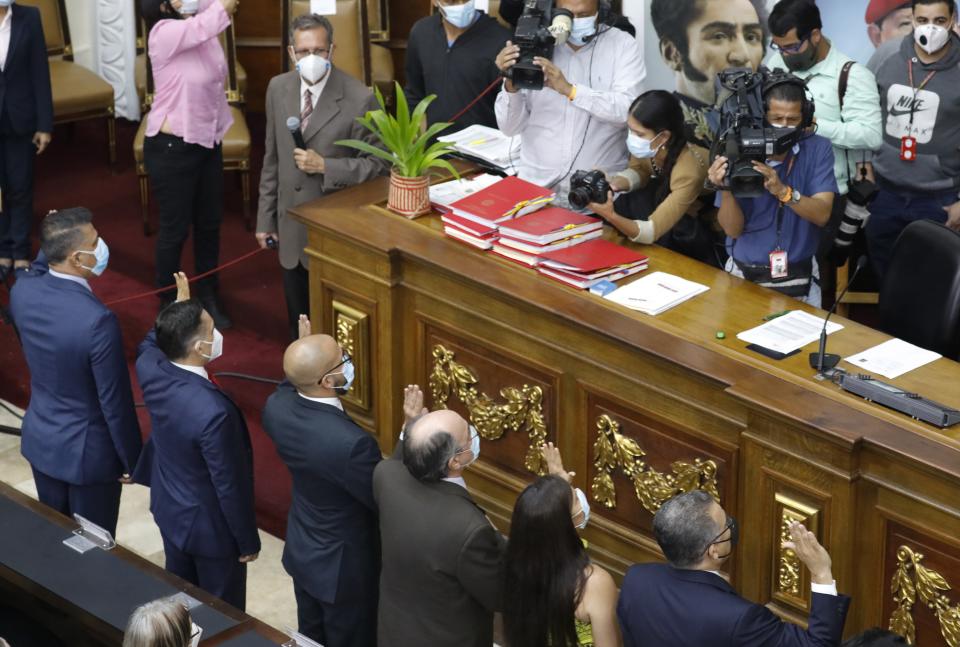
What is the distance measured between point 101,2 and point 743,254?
5.00m

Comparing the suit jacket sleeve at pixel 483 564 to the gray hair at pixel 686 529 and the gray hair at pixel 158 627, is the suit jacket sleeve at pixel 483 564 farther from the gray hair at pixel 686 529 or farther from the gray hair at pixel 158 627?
the gray hair at pixel 158 627

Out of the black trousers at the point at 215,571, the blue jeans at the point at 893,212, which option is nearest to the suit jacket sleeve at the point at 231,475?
the black trousers at the point at 215,571

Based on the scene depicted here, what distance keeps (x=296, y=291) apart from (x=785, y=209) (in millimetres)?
2018

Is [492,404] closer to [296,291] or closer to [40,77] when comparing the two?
[296,291]

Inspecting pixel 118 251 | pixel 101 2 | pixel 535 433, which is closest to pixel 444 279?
pixel 535 433

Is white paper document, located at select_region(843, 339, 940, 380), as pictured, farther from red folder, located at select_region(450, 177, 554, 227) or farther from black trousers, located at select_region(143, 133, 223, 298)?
black trousers, located at select_region(143, 133, 223, 298)

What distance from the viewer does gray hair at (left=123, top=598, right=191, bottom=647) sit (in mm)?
3219

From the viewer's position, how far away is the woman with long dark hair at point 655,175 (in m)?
4.84

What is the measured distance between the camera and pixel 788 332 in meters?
4.45

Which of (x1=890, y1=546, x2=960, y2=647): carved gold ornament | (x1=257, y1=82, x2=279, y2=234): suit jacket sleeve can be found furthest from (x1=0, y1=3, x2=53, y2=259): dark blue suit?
(x1=890, y1=546, x2=960, y2=647): carved gold ornament

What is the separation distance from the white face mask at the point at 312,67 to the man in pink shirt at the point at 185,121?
0.77 m

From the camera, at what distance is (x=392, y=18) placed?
8.36 m

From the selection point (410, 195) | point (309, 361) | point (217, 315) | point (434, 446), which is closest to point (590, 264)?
point (410, 195)

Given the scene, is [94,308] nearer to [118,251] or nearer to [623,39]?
[623,39]
